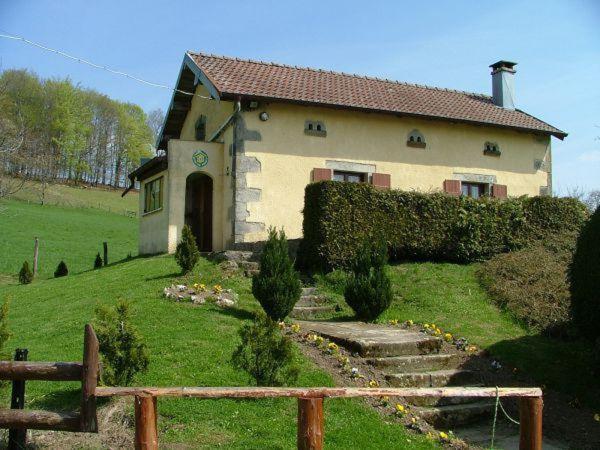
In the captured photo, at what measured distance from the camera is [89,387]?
215 inches

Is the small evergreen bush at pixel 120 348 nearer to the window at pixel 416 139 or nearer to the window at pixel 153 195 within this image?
the window at pixel 153 195

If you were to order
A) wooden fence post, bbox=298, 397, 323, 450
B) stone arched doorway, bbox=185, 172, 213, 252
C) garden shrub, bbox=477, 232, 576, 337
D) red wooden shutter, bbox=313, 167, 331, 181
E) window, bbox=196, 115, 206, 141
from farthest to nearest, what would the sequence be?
window, bbox=196, 115, 206, 141
stone arched doorway, bbox=185, 172, 213, 252
red wooden shutter, bbox=313, 167, 331, 181
garden shrub, bbox=477, 232, 576, 337
wooden fence post, bbox=298, 397, 323, 450

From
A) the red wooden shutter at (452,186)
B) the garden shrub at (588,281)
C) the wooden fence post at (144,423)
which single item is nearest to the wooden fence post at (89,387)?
the wooden fence post at (144,423)

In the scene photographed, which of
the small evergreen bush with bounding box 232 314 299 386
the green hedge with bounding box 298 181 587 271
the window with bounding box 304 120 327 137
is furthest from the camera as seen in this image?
the window with bounding box 304 120 327 137

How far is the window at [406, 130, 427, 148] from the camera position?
61.4 feet

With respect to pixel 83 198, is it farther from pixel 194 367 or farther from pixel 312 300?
pixel 194 367

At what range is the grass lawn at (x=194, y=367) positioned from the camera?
252 inches

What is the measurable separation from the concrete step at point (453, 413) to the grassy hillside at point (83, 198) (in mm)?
41638

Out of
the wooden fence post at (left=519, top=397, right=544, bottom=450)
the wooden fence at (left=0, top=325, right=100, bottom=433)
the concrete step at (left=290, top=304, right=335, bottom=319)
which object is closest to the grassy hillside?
the concrete step at (left=290, top=304, right=335, bottom=319)

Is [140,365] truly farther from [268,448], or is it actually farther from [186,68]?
[186,68]

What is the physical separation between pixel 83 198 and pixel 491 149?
1522 inches

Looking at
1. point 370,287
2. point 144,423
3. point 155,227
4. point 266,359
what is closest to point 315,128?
point 155,227

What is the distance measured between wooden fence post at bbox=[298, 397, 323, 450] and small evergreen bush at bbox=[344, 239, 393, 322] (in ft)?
21.5

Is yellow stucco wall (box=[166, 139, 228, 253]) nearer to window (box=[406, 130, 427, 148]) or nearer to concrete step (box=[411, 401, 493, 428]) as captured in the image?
window (box=[406, 130, 427, 148])
